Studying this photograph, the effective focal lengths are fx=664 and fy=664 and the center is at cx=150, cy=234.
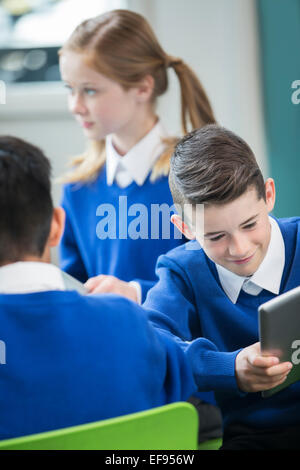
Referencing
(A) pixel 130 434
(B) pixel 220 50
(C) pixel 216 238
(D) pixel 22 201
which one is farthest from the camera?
(B) pixel 220 50

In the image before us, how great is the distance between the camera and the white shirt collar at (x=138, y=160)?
101 centimetres

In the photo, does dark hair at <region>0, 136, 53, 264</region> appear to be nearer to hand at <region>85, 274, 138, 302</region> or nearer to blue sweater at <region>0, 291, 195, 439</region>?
blue sweater at <region>0, 291, 195, 439</region>

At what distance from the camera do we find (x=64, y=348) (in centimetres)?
69

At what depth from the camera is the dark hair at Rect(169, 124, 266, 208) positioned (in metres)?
0.80

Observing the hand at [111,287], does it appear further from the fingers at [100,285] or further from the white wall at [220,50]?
the white wall at [220,50]

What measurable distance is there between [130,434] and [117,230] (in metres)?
0.46

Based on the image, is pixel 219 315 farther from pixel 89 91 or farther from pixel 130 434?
pixel 89 91

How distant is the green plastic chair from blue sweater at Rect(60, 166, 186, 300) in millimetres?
336

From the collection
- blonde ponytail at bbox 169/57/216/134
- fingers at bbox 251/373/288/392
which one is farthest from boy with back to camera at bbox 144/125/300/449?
blonde ponytail at bbox 169/57/216/134

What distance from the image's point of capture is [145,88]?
106 centimetres

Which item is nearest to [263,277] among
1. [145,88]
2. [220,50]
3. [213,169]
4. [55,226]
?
[213,169]

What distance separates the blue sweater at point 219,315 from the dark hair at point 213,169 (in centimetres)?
8

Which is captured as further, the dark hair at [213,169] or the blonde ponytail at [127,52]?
the blonde ponytail at [127,52]

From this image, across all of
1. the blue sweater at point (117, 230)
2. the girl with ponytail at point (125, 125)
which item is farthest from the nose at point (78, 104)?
the blue sweater at point (117, 230)
